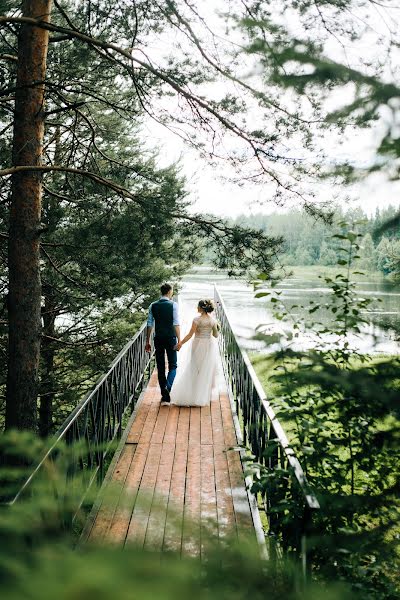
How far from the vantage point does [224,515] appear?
443cm

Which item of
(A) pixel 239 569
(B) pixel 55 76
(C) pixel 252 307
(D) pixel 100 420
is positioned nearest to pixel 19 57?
(B) pixel 55 76

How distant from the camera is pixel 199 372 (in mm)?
7977

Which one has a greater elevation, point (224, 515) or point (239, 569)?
point (239, 569)

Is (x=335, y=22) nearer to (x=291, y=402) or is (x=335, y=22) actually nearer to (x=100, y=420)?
(x=291, y=402)

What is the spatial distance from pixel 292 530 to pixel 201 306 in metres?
5.09

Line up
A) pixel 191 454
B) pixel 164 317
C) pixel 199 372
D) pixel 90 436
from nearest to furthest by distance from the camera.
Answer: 1. pixel 90 436
2. pixel 191 454
3. pixel 164 317
4. pixel 199 372

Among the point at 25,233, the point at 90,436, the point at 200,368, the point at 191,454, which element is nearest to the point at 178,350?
the point at 200,368

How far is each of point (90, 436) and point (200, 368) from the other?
8.43ft

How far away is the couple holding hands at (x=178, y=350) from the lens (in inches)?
301

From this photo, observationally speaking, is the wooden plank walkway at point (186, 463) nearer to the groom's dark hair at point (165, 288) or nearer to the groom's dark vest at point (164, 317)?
the groom's dark vest at point (164, 317)

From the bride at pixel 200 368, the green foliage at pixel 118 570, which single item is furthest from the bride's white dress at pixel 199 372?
the green foliage at pixel 118 570

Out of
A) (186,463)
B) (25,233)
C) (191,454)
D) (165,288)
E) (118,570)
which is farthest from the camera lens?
(165,288)

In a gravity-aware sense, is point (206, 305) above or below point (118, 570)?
below

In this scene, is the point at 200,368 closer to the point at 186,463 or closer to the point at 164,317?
the point at 164,317
